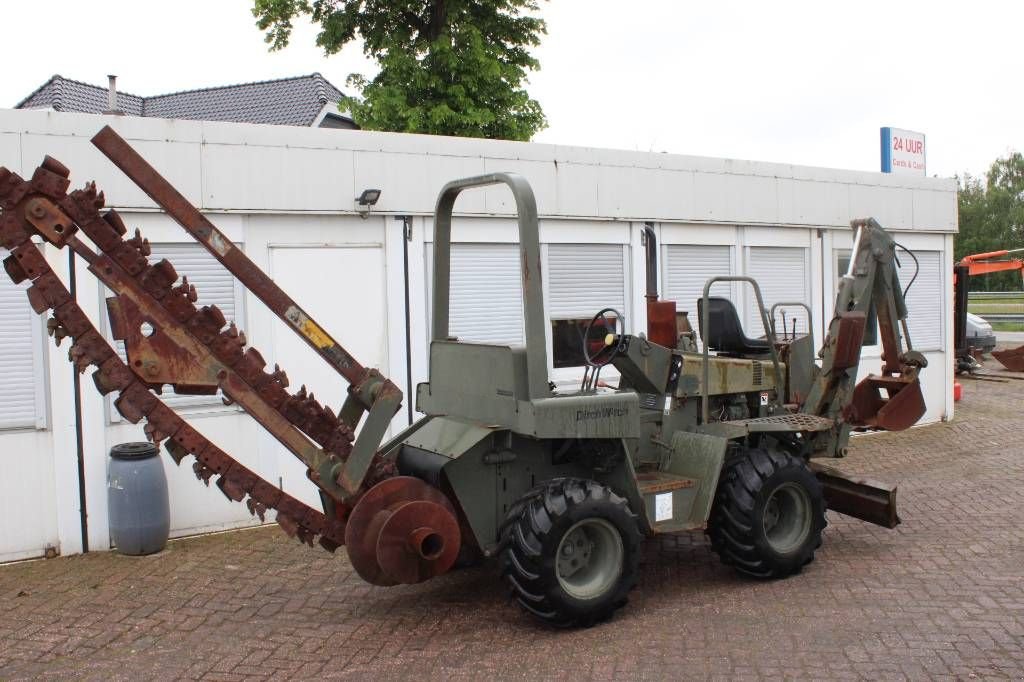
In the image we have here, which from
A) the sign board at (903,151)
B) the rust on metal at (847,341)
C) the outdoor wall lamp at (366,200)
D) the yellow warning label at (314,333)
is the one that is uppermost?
the sign board at (903,151)

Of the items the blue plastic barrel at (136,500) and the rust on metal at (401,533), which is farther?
the blue plastic barrel at (136,500)

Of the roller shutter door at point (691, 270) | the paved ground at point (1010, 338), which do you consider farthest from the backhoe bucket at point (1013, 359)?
the roller shutter door at point (691, 270)

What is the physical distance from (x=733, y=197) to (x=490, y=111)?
1111cm

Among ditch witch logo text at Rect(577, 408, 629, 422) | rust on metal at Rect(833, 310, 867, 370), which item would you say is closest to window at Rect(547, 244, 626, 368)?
rust on metal at Rect(833, 310, 867, 370)

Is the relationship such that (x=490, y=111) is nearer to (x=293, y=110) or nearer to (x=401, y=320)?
(x=401, y=320)

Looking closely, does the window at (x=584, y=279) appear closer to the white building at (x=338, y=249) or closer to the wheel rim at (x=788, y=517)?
the white building at (x=338, y=249)

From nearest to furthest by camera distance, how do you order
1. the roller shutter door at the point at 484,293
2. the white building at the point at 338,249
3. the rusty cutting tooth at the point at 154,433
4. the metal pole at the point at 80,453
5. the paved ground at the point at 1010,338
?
the rusty cutting tooth at the point at 154,433 < the white building at the point at 338,249 < the metal pole at the point at 80,453 < the roller shutter door at the point at 484,293 < the paved ground at the point at 1010,338

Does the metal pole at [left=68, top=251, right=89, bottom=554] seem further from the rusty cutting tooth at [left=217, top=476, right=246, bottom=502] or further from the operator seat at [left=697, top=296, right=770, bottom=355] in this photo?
the operator seat at [left=697, top=296, right=770, bottom=355]

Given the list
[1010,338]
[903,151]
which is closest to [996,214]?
[1010,338]

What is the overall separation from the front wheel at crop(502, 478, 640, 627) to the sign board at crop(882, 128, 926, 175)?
428 inches

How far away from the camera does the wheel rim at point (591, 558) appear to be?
5699 millimetres

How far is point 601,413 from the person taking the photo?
580 centimetres

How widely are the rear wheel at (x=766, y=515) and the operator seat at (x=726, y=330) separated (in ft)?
3.46

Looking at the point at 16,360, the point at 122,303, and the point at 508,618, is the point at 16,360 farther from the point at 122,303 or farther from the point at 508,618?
the point at 508,618
